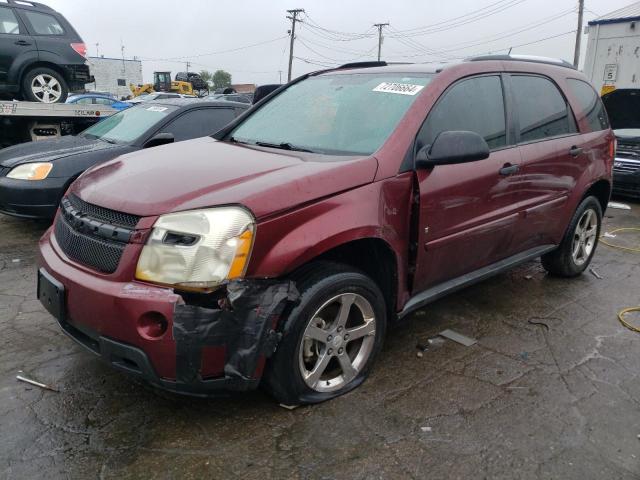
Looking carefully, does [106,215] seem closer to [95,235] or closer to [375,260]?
[95,235]

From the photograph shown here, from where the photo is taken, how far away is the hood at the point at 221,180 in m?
2.37

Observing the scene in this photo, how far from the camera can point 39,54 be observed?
8.73 m

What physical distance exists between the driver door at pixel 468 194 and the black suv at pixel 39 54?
803cm

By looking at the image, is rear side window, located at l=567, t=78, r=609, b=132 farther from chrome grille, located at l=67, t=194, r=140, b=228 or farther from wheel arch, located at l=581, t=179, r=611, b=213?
chrome grille, located at l=67, t=194, r=140, b=228

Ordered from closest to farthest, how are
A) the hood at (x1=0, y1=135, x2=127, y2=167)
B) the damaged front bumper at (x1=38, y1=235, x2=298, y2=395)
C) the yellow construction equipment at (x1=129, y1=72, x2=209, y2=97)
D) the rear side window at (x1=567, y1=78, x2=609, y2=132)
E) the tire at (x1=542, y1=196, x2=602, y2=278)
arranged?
1. the damaged front bumper at (x1=38, y1=235, x2=298, y2=395)
2. the rear side window at (x1=567, y1=78, x2=609, y2=132)
3. the tire at (x1=542, y1=196, x2=602, y2=278)
4. the hood at (x1=0, y1=135, x2=127, y2=167)
5. the yellow construction equipment at (x1=129, y1=72, x2=209, y2=97)

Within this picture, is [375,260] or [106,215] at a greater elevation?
[106,215]

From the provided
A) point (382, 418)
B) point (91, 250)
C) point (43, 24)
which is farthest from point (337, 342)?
point (43, 24)

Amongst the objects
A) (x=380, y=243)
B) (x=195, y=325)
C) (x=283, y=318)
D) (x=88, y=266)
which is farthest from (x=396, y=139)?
(x=88, y=266)

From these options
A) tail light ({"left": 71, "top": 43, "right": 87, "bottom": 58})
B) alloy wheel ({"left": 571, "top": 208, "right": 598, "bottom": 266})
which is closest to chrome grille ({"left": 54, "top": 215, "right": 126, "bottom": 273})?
alloy wheel ({"left": 571, "top": 208, "right": 598, "bottom": 266})

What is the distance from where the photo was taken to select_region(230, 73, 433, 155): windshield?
3014 mm

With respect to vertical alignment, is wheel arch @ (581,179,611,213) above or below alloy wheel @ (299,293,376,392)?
above

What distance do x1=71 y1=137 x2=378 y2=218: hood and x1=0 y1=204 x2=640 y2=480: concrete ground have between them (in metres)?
1.04

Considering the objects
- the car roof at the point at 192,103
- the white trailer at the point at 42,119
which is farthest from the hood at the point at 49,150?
the white trailer at the point at 42,119

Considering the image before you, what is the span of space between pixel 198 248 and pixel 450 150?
145cm
